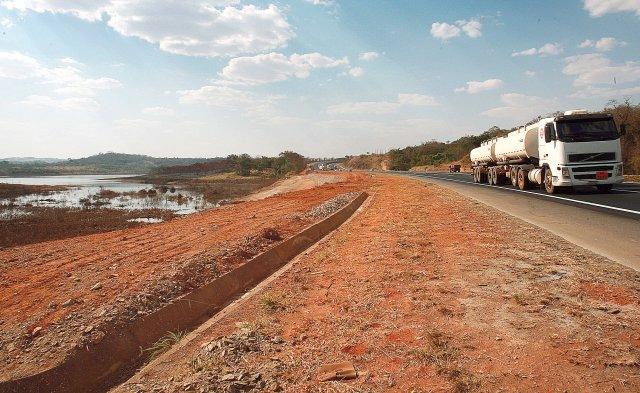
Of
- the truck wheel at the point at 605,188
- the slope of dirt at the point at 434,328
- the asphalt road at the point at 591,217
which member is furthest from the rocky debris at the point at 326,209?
the truck wheel at the point at 605,188

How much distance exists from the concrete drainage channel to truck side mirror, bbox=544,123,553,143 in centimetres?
1331

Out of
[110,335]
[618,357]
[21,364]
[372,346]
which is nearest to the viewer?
[618,357]

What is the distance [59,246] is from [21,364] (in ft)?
31.7

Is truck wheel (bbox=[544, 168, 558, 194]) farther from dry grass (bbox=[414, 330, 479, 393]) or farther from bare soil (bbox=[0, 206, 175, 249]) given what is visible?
bare soil (bbox=[0, 206, 175, 249])

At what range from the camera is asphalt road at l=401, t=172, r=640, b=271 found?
26.7 ft

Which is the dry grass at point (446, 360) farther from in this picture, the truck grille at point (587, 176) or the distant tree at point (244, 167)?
the distant tree at point (244, 167)

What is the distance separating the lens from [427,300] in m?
5.52

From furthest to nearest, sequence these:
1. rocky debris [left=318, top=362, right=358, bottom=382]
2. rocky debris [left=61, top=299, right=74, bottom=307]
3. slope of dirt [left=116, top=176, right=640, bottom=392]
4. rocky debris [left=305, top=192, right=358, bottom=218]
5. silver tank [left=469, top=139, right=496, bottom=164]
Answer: silver tank [left=469, top=139, right=496, bottom=164]
rocky debris [left=305, top=192, right=358, bottom=218]
rocky debris [left=61, top=299, right=74, bottom=307]
rocky debris [left=318, top=362, right=358, bottom=382]
slope of dirt [left=116, top=176, right=640, bottom=392]

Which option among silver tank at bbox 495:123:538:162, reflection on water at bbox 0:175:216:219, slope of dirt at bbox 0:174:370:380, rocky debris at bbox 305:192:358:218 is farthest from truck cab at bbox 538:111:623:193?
reflection on water at bbox 0:175:216:219

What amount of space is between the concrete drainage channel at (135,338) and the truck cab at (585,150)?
12817 millimetres

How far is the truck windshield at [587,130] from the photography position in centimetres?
1644

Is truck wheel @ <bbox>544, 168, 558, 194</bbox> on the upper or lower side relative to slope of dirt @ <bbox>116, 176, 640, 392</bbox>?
upper

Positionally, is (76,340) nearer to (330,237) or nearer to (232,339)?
(232,339)

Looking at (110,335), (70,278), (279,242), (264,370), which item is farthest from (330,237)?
(264,370)
